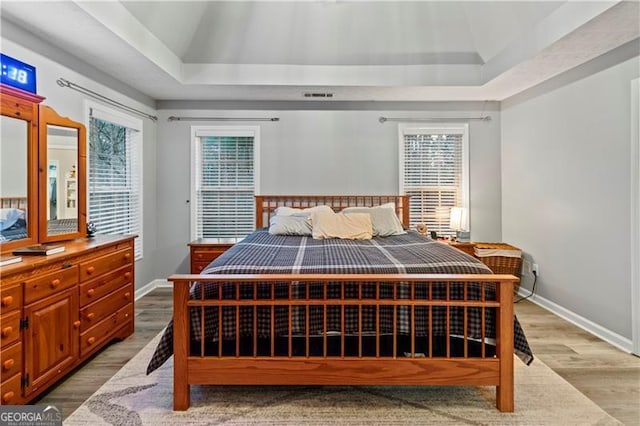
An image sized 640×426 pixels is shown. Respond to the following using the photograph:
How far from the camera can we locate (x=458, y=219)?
13.9ft

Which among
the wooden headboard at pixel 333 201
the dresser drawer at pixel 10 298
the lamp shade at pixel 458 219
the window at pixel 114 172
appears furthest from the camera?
the wooden headboard at pixel 333 201

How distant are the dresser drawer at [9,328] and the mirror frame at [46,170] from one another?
0.72 metres

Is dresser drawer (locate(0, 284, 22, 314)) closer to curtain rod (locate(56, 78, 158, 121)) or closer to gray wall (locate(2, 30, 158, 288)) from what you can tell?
gray wall (locate(2, 30, 158, 288))

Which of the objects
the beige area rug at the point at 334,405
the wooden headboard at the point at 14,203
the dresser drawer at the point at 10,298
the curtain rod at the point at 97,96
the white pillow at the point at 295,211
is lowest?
the beige area rug at the point at 334,405

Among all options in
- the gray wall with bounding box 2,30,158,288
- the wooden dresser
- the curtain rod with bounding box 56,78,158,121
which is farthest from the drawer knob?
the curtain rod with bounding box 56,78,158,121

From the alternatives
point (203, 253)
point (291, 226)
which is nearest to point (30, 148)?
point (203, 253)

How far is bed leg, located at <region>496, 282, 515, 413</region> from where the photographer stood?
1879 mm

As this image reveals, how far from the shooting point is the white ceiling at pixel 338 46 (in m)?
2.78

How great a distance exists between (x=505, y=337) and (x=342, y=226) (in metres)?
1.90

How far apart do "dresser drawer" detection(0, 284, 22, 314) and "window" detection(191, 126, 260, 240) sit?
8.90ft

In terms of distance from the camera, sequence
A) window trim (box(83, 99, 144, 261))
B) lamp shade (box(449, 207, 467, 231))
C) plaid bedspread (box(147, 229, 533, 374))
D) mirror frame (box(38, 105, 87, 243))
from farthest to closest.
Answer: lamp shade (box(449, 207, 467, 231))
window trim (box(83, 99, 144, 261))
mirror frame (box(38, 105, 87, 243))
plaid bedspread (box(147, 229, 533, 374))

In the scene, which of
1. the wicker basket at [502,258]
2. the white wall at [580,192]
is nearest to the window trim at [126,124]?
the wicker basket at [502,258]

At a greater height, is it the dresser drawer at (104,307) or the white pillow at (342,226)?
the white pillow at (342,226)

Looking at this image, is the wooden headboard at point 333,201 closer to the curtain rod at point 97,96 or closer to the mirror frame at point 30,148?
the curtain rod at point 97,96
